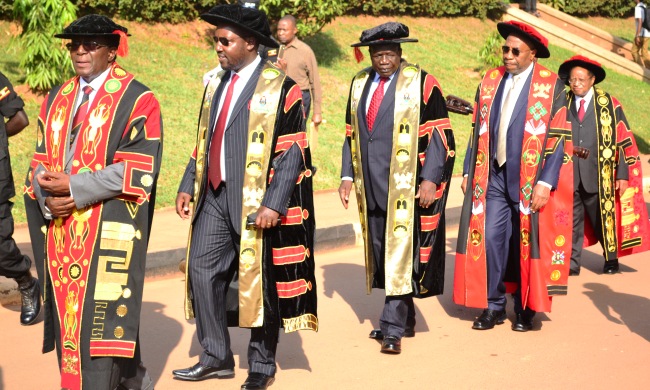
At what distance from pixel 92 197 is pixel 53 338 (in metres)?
0.78

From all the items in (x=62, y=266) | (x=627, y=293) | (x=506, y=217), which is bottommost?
(x=627, y=293)

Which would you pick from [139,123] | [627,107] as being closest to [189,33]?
[627,107]

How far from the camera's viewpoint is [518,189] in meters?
7.59

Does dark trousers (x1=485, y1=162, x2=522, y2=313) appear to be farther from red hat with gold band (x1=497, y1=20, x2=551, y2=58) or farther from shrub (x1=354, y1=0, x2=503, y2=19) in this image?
shrub (x1=354, y1=0, x2=503, y2=19)

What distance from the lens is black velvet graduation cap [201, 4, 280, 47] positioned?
5898 millimetres

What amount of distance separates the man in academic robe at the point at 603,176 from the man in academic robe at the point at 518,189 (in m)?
2.11

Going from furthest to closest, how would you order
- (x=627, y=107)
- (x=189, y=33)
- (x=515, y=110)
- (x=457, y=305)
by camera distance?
(x=627, y=107), (x=189, y=33), (x=457, y=305), (x=515, y=110)

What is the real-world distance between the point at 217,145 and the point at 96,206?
104cm

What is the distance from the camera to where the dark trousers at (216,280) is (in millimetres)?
6074

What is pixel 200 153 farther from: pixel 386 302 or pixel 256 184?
pixel 386 302

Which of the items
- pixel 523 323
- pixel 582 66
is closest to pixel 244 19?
pixel 523 323

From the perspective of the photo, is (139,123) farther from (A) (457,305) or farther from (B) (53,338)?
(A) (457,305)

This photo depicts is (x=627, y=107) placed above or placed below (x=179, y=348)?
below

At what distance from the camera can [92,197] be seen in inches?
202
